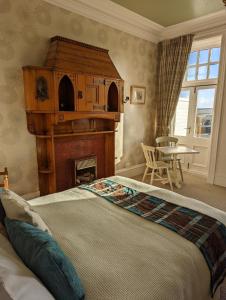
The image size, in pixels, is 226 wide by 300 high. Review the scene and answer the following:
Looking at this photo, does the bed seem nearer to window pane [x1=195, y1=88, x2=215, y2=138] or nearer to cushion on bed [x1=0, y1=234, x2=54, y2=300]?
cushion on bed [x1=0, y1=234, x2=54, y2=300]

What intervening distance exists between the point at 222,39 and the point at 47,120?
3311mm

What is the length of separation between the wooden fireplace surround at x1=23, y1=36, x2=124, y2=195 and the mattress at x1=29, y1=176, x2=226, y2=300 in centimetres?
137

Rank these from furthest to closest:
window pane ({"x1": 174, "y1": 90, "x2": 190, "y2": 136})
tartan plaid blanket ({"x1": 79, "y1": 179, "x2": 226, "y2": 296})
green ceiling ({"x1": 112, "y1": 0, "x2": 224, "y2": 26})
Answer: window pane ({"x1": 174, "y1": 90, "x2": 190, "y2": 136}), green ceiling ({"x1": 112, "y1": 0, "x2": 224, "y2": 26}), tartan plaid blanket ({"x1": 79, "y1": 179, "x2": 226, "y2": 296})

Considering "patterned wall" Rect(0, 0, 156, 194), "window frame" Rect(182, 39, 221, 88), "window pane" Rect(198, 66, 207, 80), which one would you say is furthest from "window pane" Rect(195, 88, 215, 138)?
"patterned wall" Rect(0, 0, 156, 194)

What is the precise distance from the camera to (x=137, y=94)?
4301 mm

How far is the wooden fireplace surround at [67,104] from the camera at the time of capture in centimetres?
265

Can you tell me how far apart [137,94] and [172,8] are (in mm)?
1553

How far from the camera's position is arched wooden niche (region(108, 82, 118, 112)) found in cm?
352

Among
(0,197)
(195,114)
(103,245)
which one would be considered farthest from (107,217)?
(195,114)

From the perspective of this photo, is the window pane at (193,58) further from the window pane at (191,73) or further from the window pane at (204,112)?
the window pane at (204,112)

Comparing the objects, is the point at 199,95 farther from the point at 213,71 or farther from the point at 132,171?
the point at 132,171

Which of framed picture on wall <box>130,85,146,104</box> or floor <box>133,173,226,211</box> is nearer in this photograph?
floor <box>133,173,226,211</box>

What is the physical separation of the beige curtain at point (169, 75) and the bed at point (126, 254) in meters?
3.06

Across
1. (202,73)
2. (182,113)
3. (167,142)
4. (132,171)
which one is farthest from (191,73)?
(132,171)
